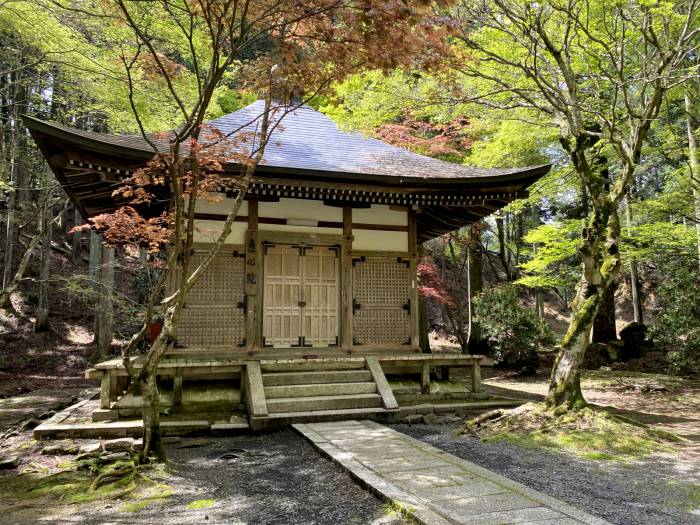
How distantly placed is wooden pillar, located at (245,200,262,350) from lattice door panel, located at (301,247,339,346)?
84 centimetres

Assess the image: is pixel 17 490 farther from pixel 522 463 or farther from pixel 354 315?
pixel 354 315

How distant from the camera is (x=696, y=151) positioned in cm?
1094

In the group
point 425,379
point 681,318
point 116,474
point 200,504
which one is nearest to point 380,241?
point 425,379

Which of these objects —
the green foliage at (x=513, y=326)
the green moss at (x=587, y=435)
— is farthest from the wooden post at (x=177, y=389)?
the green foliage at (x=513, y=326)

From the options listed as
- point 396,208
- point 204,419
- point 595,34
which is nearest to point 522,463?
point 204,419

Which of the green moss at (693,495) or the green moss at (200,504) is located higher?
the green moss at (200,504)

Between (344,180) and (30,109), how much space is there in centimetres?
1095

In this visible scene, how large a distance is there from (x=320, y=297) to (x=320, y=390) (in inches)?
75.8

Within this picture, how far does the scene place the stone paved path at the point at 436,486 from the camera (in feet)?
10.1

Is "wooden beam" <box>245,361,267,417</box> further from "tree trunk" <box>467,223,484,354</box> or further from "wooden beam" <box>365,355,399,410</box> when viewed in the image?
"tree trunk" <box>467,223,484,354</box>

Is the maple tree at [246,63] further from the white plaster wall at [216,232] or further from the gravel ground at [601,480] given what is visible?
the gravel ground at [601,480]

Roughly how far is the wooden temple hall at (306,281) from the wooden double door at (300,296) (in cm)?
2

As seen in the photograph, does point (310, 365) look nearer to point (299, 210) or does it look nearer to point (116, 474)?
point (299, 210)

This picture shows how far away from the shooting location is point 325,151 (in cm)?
907
